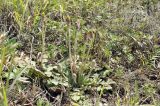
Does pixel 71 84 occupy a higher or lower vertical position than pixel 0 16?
lower

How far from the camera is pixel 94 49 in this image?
205cm

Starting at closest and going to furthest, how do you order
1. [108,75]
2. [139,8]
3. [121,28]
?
[108,75]
[121,28]
[139,8]

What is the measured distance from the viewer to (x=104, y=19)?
8.05 feet

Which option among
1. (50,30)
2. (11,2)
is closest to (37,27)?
(50,30)

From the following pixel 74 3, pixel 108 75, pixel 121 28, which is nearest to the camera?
pixel 108 75

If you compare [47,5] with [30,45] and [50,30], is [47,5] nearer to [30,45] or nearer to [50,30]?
[50,30]

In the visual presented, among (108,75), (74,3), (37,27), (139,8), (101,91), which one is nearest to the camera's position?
(101,91)

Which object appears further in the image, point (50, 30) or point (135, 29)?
point (135, 29)

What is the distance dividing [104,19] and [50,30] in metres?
0.48

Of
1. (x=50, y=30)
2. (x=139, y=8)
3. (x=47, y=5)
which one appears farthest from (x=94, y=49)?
(x=139, y=8)

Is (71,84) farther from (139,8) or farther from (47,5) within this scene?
(139,8)

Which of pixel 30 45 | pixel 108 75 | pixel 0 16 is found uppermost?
pixel 0 16

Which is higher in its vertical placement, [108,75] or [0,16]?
[0,16]

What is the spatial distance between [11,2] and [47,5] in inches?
11.4
